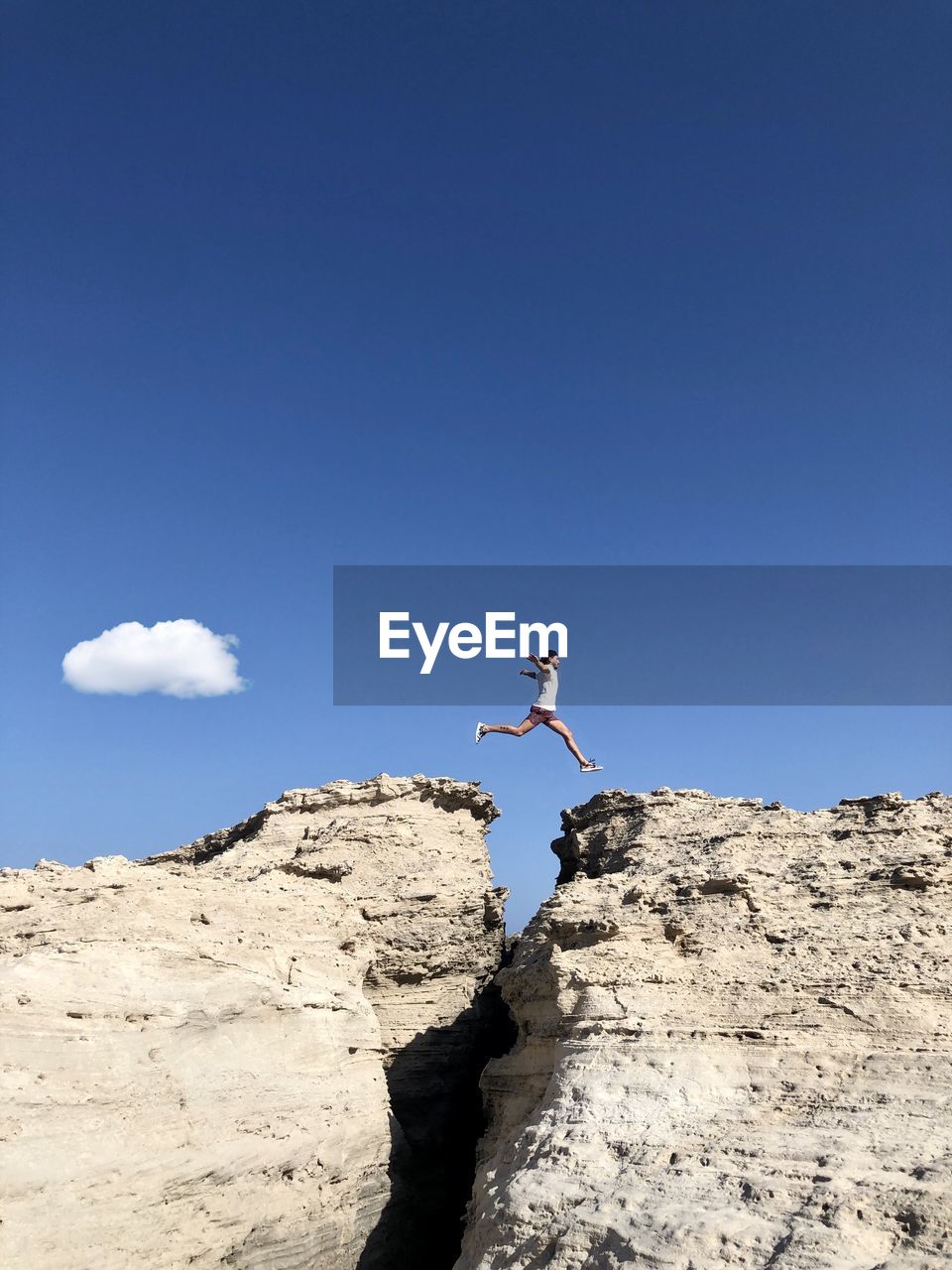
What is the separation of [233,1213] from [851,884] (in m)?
8.16

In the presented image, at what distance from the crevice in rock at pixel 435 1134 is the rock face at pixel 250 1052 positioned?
0.11 feet

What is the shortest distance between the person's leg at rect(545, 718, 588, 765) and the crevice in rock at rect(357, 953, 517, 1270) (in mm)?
4714

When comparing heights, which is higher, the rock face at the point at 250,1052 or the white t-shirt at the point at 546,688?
the white t-shirt at the point at 546,688

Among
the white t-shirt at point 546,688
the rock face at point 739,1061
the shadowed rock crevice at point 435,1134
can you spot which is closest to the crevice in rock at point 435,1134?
the shadowed rock crevice at point 435,1134

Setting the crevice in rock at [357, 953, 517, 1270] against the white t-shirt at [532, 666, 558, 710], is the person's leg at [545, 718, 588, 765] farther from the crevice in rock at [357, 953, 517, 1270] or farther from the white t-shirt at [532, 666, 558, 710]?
the crevice in rock at [357, 953, 517, 1270]

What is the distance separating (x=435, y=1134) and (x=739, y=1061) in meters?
6.94

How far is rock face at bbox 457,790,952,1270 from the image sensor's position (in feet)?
26.9

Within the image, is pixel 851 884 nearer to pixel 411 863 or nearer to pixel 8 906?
pixel 411 863

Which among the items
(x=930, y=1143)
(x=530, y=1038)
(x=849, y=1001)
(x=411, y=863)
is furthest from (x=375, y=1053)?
(x=930, y=1143)

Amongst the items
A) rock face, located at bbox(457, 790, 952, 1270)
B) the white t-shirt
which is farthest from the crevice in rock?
the white t-shirt

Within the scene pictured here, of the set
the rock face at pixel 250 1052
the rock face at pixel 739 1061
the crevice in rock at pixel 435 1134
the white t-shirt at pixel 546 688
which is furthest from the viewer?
the white t-shirt at pixel 546 688

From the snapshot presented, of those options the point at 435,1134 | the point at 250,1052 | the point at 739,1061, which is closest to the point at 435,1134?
the point at 435,1134

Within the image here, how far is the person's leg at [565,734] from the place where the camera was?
15.1 m

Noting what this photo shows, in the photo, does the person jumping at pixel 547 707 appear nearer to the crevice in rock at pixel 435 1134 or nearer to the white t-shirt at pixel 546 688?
the white t-shirt at pixel 546 688
